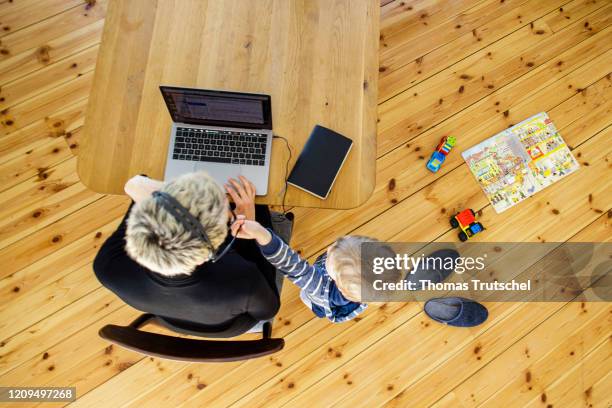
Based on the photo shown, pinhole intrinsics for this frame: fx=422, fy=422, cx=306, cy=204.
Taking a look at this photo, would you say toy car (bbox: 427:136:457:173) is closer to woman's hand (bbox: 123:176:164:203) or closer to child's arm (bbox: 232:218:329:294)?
child's arm (bbox: 232:218:329:294)

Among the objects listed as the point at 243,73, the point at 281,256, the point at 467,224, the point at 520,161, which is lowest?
the point at 467,224

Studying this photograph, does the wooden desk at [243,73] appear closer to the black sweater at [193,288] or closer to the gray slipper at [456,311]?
the black sweater at [193,288]

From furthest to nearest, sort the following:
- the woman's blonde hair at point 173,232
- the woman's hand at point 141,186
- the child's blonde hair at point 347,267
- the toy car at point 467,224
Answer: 1. the toy car at point 467,224
2. the child's blonde hair at point 347,267
3. the woman's hand at point 141,186
4. the woman's blonde hair at point 173,232

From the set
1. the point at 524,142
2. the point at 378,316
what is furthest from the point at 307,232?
the point at 524,142

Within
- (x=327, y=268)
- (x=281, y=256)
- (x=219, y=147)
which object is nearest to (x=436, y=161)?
(x=327, y=268)

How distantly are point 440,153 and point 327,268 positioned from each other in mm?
1092

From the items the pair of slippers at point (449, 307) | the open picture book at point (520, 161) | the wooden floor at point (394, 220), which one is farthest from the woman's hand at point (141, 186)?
the open picture book at point (520, 161)

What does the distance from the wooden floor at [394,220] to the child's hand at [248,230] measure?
0.79 m

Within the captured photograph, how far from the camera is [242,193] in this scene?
1.36 m

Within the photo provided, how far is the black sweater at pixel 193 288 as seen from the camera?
3.90 feet

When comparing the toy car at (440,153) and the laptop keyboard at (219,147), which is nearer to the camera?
the laptop keyboard at (219,147)

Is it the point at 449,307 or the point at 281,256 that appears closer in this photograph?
the point at 281,256

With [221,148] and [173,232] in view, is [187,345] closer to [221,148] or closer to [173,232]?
[173,232]

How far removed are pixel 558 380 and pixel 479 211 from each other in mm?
908
